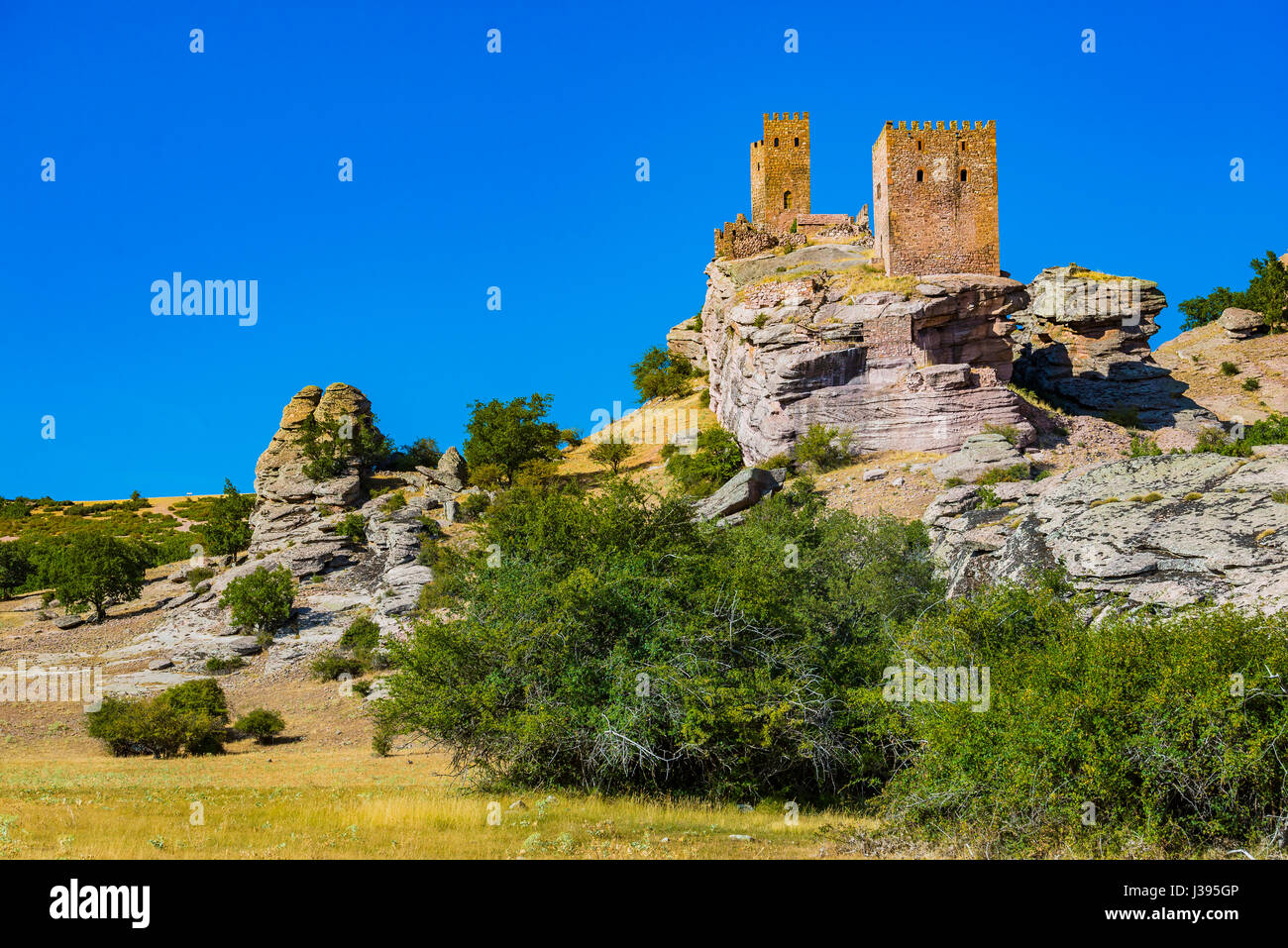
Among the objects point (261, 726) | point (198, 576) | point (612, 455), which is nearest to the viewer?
point (261, 726)

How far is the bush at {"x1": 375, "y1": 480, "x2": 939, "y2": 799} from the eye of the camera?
1612 cm

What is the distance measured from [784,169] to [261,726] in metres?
43.3

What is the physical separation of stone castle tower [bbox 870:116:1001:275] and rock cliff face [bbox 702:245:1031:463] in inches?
62.6

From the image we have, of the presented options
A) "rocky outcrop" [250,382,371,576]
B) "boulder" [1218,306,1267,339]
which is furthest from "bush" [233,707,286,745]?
"boulder" [1218,306,1267,339]

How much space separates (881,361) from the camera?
41.6 m

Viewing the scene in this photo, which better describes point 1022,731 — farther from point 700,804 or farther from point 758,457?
point 758,457

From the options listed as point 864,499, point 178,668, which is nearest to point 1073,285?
point 864,499

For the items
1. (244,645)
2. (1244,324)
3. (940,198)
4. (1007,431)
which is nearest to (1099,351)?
(940,198)

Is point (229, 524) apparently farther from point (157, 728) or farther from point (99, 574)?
point (157, 728)

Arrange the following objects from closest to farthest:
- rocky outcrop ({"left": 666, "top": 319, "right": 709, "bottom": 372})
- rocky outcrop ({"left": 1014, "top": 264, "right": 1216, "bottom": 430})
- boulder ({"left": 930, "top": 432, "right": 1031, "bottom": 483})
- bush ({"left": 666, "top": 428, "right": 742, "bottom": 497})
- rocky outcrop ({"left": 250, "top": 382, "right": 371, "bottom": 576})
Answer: boulder ({"left": 930, "top": 432, "right": 1031, "bottom": 483})
bush ({"left": 666, "top": 428, "right": 742, "bottom": 497})
rocky outcrop ({"left": 250, "top": 382, "right": 371, "bottom": 576})
rocky outcrop ({"left": 1014, "top": 264, "right": 1216, "bottom": 430})
rocky outcrop ({"left": 666, "top": 319, "right": 709, "bottom": 372})

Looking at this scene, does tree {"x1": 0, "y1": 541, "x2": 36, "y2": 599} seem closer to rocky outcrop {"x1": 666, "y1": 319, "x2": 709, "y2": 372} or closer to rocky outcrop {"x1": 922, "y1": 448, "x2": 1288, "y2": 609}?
rocky outcrop {"x1": 666, "y1": 319, "x2": 709, "y2": 372}

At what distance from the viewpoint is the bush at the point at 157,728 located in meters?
27.4

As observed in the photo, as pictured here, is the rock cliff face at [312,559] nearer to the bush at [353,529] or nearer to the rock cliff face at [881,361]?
the bush at [353,529]

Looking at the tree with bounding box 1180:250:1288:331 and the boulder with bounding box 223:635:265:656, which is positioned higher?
the tree with bounding box 1180:250:1288:331
